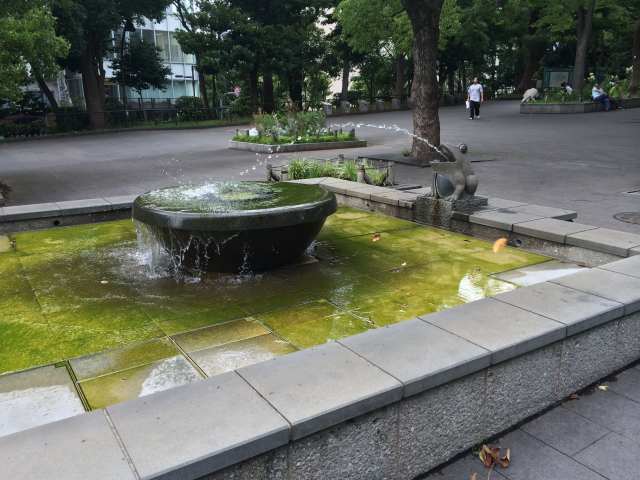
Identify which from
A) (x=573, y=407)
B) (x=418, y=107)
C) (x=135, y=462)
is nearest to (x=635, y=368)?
(x=573, y=407)

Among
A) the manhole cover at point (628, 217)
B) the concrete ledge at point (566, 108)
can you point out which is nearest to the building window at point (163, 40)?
the concrete ledge at point (566, 108)

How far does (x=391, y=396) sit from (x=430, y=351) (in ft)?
1.64

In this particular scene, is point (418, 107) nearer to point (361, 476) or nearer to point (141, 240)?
point (141, 240)

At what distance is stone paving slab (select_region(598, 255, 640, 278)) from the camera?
4730 millimetres

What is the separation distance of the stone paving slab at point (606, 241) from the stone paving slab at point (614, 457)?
8.69 ft

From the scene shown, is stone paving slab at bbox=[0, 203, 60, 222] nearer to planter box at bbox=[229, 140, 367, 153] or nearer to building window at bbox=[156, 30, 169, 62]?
planter box at bbox=[229, 140, 367, 153]

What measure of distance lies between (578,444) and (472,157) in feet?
46.3

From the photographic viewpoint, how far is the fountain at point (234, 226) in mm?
5363

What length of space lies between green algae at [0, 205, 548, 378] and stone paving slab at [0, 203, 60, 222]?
340mm

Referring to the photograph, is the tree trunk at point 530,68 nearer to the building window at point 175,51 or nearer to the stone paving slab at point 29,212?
the building window at point 175,51

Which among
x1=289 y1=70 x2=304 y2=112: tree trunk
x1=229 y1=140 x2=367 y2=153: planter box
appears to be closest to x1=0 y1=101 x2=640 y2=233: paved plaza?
x1=229 y1=140 x2=367 y2=153: planter box

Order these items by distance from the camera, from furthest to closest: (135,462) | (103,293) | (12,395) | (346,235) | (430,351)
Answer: (346,235)
(103,293)
(12,395)
(430,351)
(135,462)

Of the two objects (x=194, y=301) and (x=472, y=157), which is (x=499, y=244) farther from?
(x=472, y=157)

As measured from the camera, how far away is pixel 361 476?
2.96 meters
